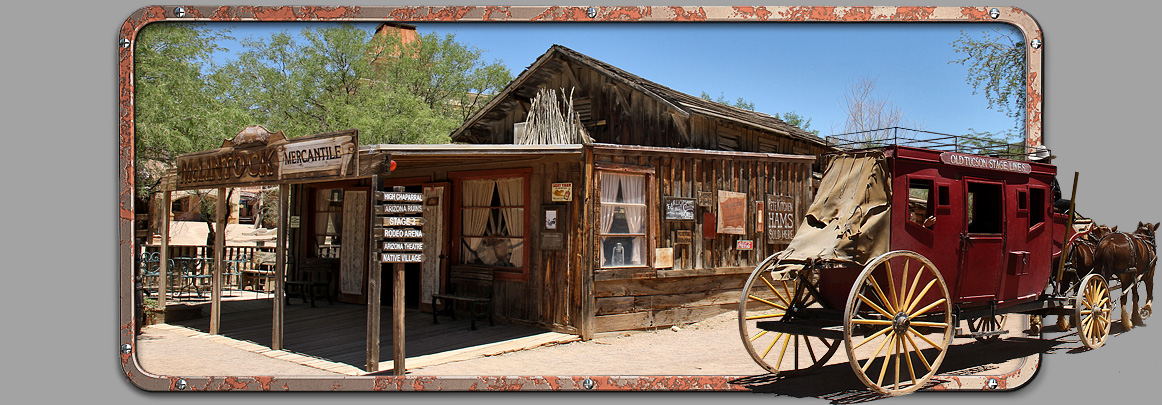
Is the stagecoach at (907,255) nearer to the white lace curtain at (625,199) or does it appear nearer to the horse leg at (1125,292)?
the horse leg at (1125,292)

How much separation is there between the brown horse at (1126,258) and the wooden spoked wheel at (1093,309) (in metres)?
0.76

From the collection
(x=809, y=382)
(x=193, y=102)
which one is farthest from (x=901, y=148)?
(x=193, y=102)

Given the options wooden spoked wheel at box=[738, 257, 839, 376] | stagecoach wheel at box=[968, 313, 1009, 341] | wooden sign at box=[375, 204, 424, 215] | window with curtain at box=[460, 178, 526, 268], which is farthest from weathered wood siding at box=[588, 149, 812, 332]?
wooden sign at box=[375, 204, 424, 215]

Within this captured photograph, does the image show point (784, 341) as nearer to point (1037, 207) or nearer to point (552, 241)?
point (1037, 207)

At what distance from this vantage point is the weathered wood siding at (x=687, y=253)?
10.3 metres

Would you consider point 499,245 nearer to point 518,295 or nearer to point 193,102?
point 518,295

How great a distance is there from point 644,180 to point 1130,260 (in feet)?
18.3

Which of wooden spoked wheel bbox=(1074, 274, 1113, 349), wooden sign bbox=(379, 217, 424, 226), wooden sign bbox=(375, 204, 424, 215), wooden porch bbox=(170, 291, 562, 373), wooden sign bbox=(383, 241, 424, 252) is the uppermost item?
wooden sign bbox=(375, 204, 424, 215)

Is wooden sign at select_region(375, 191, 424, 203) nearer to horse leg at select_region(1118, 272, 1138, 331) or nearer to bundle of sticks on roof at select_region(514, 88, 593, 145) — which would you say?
bundle of sticks on roof at select_region(514, 88, 593, 145)

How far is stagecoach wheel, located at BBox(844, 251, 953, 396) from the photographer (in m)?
6.21

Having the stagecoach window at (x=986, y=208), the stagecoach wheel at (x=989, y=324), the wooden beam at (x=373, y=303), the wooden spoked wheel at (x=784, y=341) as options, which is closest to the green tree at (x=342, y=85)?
the wooden spoked wheel at (x=784, y=341)

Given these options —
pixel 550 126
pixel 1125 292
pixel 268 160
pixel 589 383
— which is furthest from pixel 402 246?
pixel 1125 292

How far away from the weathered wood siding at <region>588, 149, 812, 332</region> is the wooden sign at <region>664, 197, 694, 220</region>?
0.26ft

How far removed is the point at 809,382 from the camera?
278 inches
